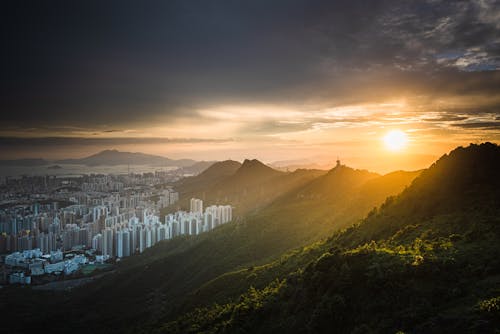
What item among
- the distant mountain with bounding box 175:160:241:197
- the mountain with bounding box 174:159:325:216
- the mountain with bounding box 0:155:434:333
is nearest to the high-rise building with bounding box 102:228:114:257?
the mountain with bounding box 0:155:434:333

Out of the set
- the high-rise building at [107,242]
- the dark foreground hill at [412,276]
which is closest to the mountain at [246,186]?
the high-rise building at [107,242]

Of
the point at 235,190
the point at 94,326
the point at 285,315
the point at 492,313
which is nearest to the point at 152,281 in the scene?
the point at 94,326

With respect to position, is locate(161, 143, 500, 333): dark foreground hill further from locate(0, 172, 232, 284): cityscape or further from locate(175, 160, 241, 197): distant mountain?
locate(175, 160, 241, 197): distant mountain

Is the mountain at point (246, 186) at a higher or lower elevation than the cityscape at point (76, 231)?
higher

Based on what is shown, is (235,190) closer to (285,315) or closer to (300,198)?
(300,198)

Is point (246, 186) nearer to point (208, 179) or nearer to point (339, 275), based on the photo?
point (208, 179)

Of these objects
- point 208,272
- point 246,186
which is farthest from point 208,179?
point 208,272

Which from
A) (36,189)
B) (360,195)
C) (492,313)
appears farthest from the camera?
(36,189)

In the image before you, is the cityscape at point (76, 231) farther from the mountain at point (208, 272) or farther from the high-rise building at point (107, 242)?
the mountain at point (208, 272)
